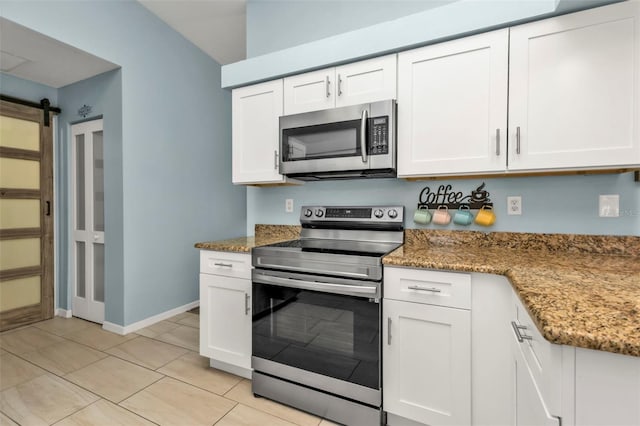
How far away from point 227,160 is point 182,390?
2.83 meters

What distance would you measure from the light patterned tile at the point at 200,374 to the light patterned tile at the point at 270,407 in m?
0.07

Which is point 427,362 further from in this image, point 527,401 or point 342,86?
point 342,86

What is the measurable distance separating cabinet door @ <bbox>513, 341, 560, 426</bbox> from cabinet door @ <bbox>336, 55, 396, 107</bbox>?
145 centimetres

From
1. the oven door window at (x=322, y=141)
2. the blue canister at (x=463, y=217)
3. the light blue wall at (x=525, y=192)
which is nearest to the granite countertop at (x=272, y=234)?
the light blue wall at (x=525, y=192)

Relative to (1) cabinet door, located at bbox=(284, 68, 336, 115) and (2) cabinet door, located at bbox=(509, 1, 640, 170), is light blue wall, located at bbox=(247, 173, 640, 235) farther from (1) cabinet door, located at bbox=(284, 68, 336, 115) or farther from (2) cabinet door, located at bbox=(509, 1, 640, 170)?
(1) cabinet door, located at bbox=(284, 68, 336, 115)

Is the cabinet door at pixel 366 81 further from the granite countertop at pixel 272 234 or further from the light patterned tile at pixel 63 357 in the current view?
the light patterned tile at pixel 63 357

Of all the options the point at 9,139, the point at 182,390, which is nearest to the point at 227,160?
the point at 9,139

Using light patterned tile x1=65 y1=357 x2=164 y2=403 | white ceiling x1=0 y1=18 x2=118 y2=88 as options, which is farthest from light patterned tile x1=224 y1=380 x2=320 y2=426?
white ceiling x1=0 y1=18 x2=118 y2=88

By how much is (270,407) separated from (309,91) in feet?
6.45

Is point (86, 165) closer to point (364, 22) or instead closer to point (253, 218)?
point (253, 218)

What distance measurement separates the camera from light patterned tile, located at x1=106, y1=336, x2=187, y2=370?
2.31 m

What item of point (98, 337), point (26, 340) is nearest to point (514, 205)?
point (98, 337)

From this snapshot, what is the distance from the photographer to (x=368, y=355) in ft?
5.03

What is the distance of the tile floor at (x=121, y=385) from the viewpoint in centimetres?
168
